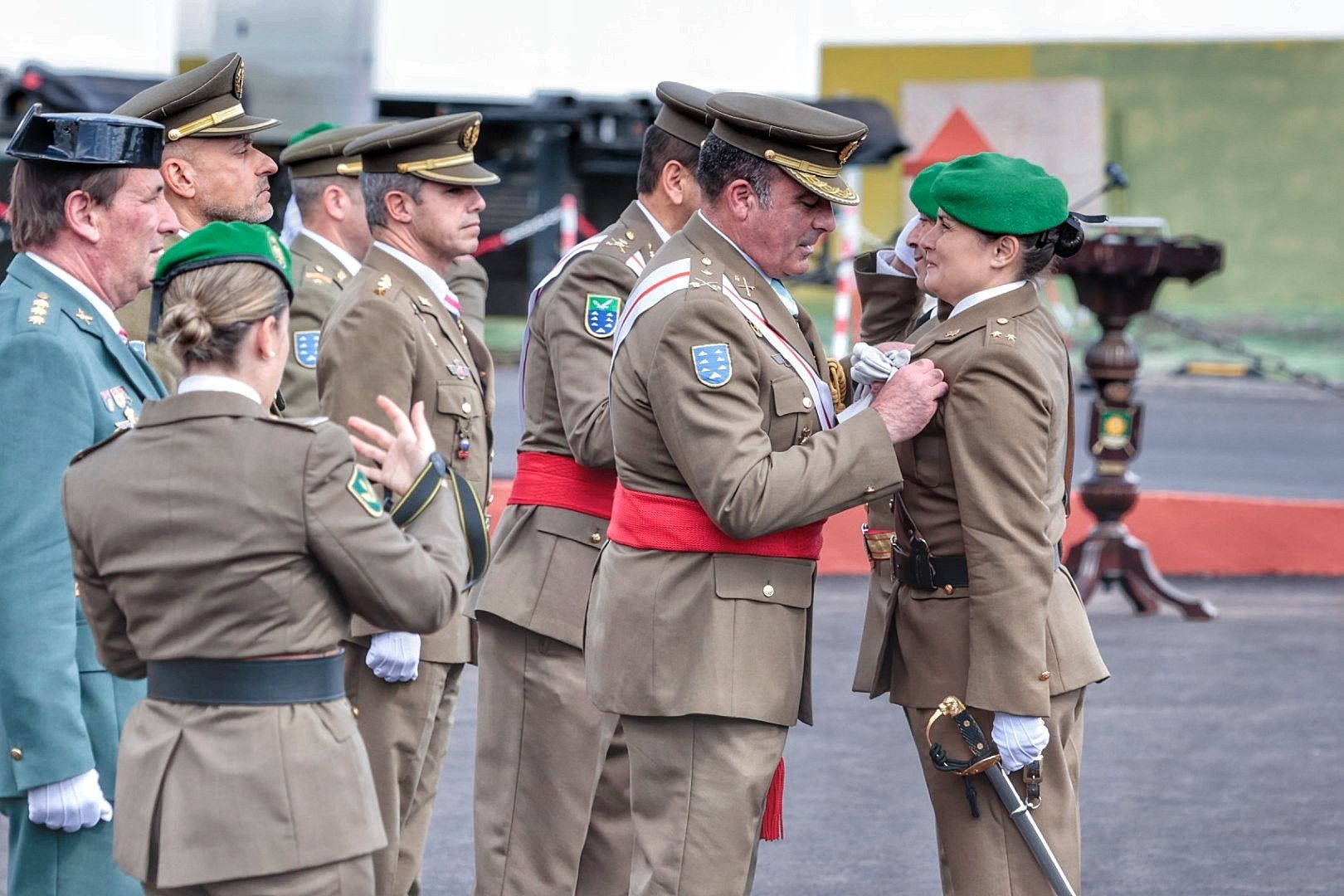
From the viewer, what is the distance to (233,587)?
96.3 inches

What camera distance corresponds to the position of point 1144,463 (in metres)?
12.2

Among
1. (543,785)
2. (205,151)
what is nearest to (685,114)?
(205,151)

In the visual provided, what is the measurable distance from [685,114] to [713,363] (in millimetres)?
1029

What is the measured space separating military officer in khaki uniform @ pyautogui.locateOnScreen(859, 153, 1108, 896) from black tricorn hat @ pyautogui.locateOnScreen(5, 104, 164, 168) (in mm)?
1458

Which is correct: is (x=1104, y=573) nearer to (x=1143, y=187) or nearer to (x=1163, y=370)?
(x=1163, y=370)

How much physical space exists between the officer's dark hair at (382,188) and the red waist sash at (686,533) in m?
1.12

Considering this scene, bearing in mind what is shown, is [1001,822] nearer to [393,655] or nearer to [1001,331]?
[1001,331]

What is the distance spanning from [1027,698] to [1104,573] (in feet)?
17.0

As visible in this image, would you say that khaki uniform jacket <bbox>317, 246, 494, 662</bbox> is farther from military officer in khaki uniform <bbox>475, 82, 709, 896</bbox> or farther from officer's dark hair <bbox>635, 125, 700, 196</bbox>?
officer's dark hair <bbox>635, 125, 700, 196</bbox>

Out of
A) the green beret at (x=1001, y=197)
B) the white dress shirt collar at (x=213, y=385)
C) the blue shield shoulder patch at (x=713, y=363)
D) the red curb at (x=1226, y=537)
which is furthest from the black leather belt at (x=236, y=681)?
the red curb at (x=1226, y=537)

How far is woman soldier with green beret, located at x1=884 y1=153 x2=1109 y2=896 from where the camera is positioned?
3.05 meters

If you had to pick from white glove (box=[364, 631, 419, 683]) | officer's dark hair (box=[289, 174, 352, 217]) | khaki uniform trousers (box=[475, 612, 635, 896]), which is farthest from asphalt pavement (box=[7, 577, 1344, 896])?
officer's dark hair (box=[289, 174, 352, 217])

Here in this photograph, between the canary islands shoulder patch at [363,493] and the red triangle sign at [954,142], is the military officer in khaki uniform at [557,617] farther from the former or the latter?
the red triangle sign at [954,142]

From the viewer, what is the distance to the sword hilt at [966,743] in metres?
3.08
